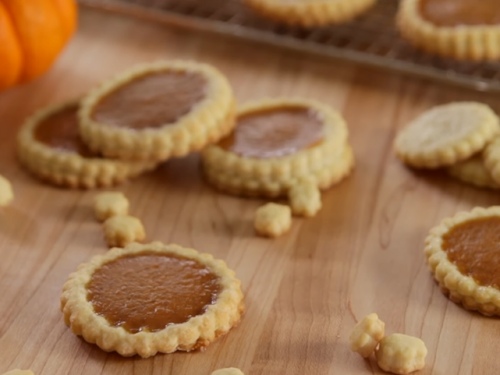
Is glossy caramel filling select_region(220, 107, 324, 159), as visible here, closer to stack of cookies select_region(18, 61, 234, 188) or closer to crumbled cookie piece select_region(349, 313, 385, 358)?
stack of cookies select_region(18, 61, 234, 188)

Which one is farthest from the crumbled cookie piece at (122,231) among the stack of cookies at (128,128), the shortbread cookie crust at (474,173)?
the shortbread cookie crust at (474,173)

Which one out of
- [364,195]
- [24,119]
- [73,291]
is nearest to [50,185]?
[24,119]

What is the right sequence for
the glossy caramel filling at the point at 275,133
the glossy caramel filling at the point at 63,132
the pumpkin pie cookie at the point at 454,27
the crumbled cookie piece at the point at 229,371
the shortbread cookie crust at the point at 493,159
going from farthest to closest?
1. the pumpkin pie cookie at the point at 454,27
2. the glossy caramel filling at the point at 63,132
3. the glossy caramel filling at the point at 275,133
4. the shortbread cookie crust at the point at 493,159
5. the crumbled cookie piece at the point at 229,371

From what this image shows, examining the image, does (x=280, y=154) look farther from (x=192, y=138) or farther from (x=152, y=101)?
(x=152, y=101)

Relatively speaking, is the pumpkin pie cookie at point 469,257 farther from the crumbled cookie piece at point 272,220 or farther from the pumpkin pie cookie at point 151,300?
the pumpkin pie cookie at point 151,300

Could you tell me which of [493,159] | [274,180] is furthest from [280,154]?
[493,159]

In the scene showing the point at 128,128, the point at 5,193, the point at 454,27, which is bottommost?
the point at 5,193

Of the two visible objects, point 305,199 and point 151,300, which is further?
point 305,199
